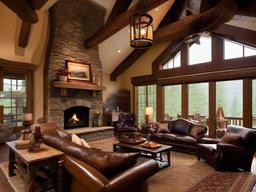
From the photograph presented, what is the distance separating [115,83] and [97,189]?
7.57 m

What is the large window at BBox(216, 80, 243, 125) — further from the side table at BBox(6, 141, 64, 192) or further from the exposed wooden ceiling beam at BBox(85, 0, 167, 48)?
the side table at BBox(6, 141, 64, 192)

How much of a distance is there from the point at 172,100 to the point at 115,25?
373 cm

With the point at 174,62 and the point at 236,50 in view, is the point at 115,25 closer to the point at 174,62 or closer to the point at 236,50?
the point at 174,62

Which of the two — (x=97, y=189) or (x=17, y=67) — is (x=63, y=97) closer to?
(x=17, y=67)

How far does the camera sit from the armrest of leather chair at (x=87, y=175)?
174 centimetres

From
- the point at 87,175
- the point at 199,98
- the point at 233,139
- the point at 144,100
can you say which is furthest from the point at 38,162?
the point at 144,100

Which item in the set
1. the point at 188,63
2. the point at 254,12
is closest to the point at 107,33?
the point at 188,63

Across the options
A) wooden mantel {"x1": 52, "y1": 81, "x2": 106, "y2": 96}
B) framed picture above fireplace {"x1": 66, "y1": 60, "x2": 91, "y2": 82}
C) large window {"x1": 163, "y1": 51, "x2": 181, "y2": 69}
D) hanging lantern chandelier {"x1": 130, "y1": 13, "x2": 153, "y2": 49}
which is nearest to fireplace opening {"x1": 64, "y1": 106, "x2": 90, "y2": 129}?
wooden mantel {"x1": 52, "y1": 81, "x2": 106, "y2": 96}

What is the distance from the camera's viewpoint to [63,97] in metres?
6.07

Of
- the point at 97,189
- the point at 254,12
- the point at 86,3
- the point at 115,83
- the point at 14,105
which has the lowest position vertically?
the point at 97,189

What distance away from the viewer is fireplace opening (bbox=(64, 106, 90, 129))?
6377mm

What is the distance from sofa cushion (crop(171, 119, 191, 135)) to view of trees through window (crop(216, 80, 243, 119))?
172 cm

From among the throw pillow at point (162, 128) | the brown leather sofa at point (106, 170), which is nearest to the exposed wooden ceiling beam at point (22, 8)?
the brown leather sofa at point (106, 170)

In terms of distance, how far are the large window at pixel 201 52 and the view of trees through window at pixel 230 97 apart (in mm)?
1022
